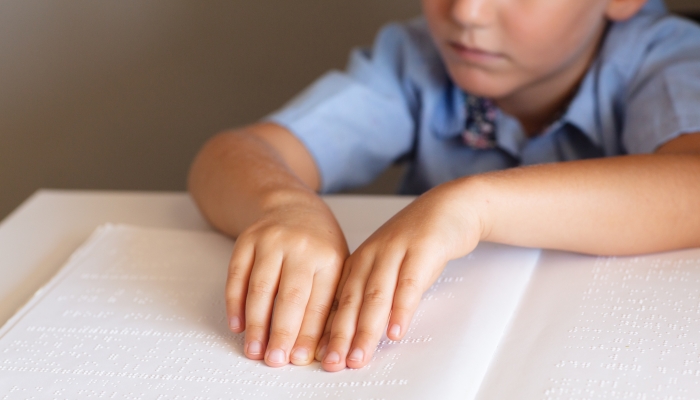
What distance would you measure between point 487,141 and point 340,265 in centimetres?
44

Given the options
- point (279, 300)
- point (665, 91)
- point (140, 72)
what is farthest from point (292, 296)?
point (140, 72)

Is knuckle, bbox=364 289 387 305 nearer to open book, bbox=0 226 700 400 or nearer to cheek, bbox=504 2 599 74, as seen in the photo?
open book, bbox=0 226 700 400

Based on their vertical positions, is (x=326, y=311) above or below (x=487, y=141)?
above

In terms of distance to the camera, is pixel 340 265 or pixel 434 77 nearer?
pixel 340 265

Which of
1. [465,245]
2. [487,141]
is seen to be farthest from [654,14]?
[465,245]

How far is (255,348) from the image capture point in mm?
448

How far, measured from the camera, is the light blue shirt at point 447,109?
2.45 feet

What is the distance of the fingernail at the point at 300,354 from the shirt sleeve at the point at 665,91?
0.42 meters

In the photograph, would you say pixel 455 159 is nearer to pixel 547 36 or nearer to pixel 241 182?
pixel 547 36

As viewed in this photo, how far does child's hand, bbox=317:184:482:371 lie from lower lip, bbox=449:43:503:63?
276 mm

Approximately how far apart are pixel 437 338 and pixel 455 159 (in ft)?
1.61

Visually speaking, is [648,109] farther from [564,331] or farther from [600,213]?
[564,331]

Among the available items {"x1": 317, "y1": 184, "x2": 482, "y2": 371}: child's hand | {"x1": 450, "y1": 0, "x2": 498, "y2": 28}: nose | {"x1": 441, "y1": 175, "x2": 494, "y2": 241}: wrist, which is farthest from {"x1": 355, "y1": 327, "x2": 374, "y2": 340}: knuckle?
{"x1": 450, "y1": 0, "x2": 498, "y2": 28}: nose

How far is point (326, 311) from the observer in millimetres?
471
